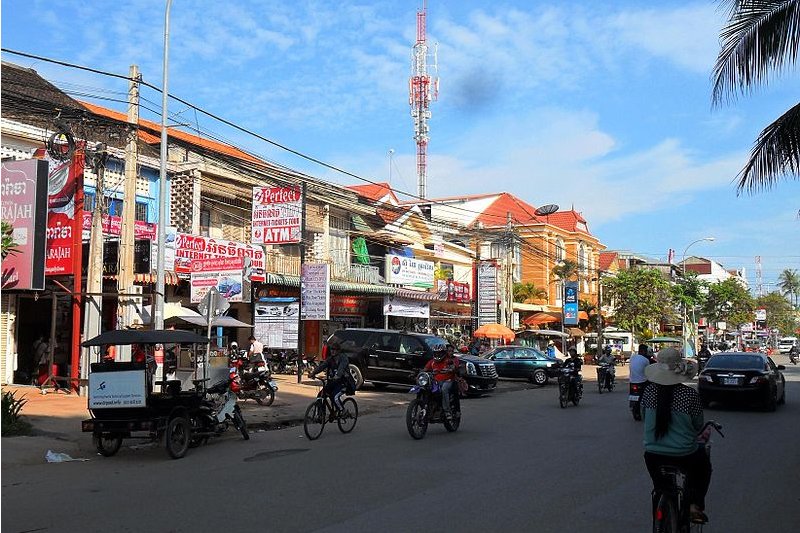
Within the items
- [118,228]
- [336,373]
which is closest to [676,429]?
[336,373]

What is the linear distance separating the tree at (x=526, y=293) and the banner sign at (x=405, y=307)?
14088 mm

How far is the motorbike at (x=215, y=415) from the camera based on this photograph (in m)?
11.8

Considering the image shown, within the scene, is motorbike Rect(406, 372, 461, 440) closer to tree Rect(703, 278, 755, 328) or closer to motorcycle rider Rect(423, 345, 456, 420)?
motorcycle rider Rect(423, 345, 456, 420)

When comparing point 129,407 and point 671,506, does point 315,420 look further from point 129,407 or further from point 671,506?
point 671,506

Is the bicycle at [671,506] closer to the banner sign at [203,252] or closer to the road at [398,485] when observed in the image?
the road at [398,485]

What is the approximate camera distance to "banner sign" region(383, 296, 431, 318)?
33.2 metres

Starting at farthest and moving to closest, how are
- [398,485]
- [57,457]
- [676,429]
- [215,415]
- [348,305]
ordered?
[348,305] → [215,415] → [57,457] → [398,485] → [676,429]

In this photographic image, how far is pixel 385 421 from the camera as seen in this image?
16.1 metres

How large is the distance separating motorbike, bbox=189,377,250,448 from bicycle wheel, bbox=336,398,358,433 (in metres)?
1.80

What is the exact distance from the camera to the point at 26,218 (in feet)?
50.4

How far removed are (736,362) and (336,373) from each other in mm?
11348

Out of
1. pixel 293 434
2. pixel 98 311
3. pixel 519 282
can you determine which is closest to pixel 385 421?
pixel 293 434

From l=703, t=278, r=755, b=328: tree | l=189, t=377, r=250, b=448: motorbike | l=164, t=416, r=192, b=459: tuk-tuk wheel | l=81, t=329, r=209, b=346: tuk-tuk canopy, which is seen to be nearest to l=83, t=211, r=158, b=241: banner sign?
l=189, t=377, r=250, b=448: motorbike

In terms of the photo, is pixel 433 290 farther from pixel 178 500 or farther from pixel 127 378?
pixel 178 500
